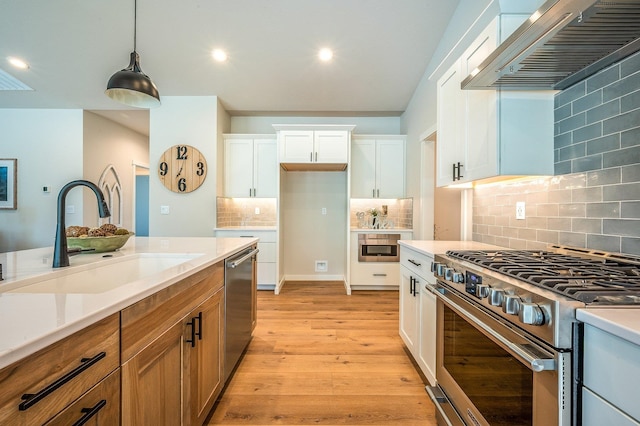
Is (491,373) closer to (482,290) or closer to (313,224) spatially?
(482,290)

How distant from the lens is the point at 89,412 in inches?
26.5

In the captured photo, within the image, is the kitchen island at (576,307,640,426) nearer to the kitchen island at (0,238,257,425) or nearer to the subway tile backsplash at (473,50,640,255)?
the subway tile backsplash at (473,50,640,255)

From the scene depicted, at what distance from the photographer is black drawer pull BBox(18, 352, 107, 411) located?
0.53m

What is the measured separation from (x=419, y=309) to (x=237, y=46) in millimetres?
3148

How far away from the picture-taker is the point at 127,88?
1.78 metres

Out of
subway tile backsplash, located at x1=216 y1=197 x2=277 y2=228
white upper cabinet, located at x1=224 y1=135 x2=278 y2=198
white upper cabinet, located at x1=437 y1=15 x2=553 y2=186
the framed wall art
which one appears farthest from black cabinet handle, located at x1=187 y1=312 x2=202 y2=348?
the framed wall art

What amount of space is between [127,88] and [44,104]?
3969mm

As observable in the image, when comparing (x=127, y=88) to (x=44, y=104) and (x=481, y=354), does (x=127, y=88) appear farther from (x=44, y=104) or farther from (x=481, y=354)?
(x=44, y=104)

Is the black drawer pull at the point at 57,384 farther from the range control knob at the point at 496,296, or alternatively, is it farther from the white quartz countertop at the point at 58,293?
the range control knob at the point at 496,296

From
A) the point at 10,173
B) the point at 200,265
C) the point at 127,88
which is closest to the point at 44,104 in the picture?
the point at 10,173

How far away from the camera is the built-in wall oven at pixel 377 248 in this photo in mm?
3967

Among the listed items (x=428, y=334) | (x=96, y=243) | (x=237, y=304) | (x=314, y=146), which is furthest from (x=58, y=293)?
(x=314, y=146)

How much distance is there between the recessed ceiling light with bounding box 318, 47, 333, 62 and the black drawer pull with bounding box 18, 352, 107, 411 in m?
3.23

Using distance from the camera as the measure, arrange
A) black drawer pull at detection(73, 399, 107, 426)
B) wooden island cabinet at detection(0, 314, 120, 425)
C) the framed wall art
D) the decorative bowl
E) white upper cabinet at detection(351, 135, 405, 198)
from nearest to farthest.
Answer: wooden island cabinet at detection(0, 314, 120, 425) → black drawer pull at detection(73, 399, 107, 426) → the decorative bowl → white upper cabinet at detection(351, 135, 405, 198) → the framed wall art
